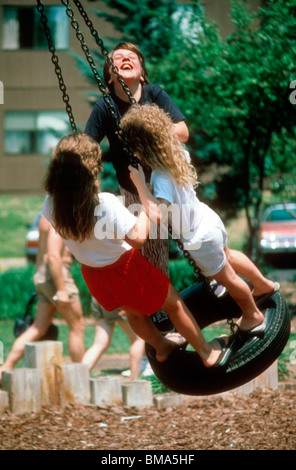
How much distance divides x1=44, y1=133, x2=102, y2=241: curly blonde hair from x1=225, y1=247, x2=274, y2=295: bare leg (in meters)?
0.83

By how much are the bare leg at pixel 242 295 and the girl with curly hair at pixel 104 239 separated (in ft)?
0.85

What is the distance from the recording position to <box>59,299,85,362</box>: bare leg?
5863 mm

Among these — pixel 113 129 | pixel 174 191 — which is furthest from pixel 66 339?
pixel 174 191

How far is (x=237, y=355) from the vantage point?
3.78 m

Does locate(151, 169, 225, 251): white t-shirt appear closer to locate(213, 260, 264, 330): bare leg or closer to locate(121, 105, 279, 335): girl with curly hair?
locate(121, 105, 279, 335): girl with curly hair

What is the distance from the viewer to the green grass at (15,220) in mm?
20969

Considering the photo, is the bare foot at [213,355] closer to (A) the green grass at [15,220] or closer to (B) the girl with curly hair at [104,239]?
(B) the girl with curly hair at [104,239]

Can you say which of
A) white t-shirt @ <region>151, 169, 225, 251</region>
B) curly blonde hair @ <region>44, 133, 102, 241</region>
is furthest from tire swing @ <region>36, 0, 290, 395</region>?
curly blonde hair @ <region>44, 133, 102, 241</region>

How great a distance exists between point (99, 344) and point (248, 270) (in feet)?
7.93

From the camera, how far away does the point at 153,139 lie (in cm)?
324

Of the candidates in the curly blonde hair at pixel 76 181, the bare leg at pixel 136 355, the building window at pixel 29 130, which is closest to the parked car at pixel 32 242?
the building window at pixel 29 130

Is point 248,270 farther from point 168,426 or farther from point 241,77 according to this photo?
point 241,77

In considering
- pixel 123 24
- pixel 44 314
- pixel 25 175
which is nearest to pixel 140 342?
pixel 44 314

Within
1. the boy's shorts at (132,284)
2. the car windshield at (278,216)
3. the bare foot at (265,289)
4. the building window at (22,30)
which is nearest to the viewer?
the boy's shorts at (132,284)
